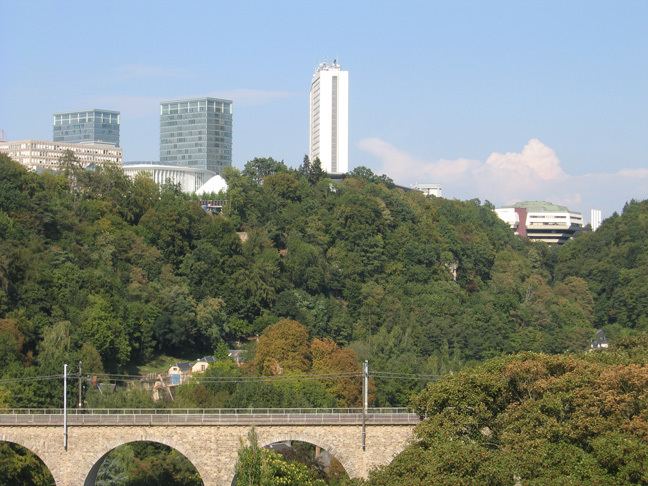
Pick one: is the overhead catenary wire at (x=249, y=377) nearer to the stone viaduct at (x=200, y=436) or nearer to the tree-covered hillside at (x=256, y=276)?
the tree-covered hillside at (x=256, y=276)

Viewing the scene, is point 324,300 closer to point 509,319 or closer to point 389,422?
point 509,319

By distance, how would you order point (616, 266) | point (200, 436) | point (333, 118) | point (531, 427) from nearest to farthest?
1. point (531, 427)
2. point (200, 436)
3. point (616, 266)
4. point (333, 118)

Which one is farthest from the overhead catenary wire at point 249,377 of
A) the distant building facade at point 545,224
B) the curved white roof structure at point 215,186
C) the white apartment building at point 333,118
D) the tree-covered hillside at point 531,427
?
the distant building facade at point 545,224

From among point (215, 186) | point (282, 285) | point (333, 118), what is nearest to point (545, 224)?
point (333, 118)

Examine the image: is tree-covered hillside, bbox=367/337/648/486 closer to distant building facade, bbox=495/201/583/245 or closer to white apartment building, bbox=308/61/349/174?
white apartment building, bbox=308/61/349/174

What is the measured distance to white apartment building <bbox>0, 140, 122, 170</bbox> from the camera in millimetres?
177125

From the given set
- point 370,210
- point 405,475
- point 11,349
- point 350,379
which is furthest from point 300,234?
point 405,475

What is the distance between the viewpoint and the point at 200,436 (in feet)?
184

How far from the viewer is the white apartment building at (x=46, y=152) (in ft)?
581

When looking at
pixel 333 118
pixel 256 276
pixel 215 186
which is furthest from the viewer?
pixel 333 118

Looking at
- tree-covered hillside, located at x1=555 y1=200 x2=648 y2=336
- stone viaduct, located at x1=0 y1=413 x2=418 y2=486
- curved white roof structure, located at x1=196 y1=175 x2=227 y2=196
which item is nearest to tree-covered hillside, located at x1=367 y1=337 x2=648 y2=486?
stone viaduct, located at x1=0 y1=413 x2=418 y2=486

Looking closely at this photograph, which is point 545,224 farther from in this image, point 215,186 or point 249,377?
point 249,377

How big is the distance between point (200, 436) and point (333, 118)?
121589mm

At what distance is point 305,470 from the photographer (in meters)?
54.9
